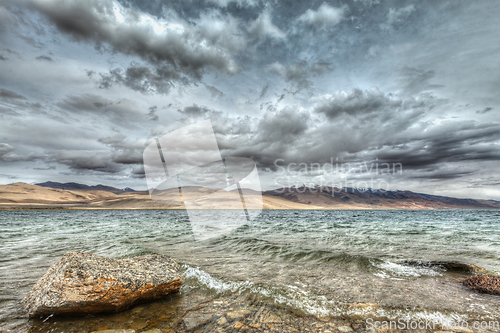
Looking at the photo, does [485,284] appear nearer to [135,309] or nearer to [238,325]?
[238,325]

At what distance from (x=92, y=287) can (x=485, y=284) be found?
30.2 feet

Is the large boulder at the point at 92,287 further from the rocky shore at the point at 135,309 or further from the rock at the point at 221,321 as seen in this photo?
the rock at the point at 221,321

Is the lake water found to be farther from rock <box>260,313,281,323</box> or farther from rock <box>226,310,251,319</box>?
rock <box>226,310,251,319</box>

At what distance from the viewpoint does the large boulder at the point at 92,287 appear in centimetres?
386

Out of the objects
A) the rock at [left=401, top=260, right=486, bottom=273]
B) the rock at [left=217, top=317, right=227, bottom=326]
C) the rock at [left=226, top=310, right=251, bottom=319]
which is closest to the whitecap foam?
the rock at [left=401, top=260, right=486, bottom=273]

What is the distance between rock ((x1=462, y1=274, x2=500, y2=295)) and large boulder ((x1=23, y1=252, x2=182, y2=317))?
308 inches

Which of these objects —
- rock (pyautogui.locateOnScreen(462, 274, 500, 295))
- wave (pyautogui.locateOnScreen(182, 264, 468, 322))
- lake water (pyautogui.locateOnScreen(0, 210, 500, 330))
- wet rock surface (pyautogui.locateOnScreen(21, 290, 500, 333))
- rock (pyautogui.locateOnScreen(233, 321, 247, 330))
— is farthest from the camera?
rock (pyautogui.locateOnScreen(462, 274, 500, 295))

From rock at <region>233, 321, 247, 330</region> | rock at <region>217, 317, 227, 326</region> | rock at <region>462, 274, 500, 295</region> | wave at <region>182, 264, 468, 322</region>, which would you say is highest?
rock at <region>233, 321, 247, 330</region>

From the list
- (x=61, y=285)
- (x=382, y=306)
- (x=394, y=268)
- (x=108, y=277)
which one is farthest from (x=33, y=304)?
(x=394, y=268)

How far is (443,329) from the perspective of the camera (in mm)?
3725

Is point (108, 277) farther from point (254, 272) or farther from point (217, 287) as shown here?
point (254, 272)

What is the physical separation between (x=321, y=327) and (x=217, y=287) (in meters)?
2.95

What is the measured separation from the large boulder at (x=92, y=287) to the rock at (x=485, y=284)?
7.81 m

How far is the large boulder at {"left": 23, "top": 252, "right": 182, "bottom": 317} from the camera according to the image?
12.7 feet
